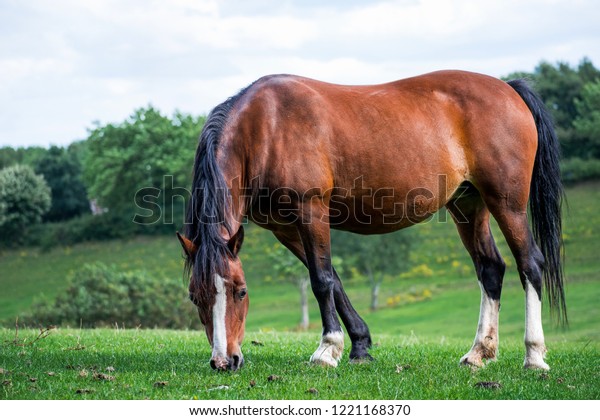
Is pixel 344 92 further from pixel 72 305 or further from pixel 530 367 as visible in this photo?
pixel 72 305

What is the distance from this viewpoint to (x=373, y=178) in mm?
6961

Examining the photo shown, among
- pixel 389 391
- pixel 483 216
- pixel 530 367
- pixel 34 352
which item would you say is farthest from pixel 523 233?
pixel 34 352

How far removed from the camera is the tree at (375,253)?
33.7 meters

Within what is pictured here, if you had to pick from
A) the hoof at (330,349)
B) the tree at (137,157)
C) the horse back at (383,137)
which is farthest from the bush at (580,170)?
the hoof at (330,349)

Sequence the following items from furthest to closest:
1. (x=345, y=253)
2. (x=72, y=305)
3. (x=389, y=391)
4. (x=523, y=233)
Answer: (x=345, y=253), (x=72, y=305), (x=523, y=233), (x=389, y=391)

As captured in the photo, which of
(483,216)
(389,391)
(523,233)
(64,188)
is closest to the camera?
(389,391)

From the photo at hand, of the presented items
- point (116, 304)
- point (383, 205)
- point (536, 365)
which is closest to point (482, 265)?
point (536, 365)

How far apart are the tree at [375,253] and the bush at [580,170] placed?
683 inches

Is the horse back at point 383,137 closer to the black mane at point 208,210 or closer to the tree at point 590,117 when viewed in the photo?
the black mane at point 208,210

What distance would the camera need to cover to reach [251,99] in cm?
683

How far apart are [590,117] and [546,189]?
49.4 m

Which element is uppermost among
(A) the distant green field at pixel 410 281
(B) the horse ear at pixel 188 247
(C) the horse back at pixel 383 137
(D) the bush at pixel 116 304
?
(C) the horse back at pixel 383 137

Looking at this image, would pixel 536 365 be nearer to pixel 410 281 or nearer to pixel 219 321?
pixel 219 321

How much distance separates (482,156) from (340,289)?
2104 millimetres
